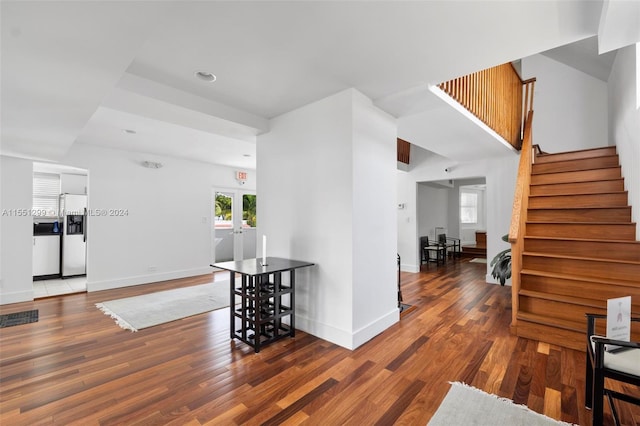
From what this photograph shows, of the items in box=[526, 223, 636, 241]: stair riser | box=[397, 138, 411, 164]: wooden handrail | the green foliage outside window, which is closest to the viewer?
box=[526, 223, 636, 241]: stair riser

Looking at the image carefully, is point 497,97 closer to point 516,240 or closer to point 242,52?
point 516,240

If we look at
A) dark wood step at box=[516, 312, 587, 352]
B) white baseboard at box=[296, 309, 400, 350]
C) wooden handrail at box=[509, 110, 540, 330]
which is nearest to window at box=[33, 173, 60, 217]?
white baseboard at box=[296, 309, 400, 350]

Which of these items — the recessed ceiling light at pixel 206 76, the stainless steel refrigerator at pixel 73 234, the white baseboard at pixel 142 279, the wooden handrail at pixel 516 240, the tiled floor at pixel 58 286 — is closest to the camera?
the recessed ceiling light at pixel 206 76

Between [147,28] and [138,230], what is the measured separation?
4890 millimetres

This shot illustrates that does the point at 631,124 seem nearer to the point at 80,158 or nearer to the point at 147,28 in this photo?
the point at 147,28

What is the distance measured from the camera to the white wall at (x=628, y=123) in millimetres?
2938

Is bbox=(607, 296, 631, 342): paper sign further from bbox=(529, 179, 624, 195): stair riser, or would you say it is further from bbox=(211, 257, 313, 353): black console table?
bbox=(529, 179, 624, 195): stair riser

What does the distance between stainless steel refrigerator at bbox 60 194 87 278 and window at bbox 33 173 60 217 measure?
32 centimetres

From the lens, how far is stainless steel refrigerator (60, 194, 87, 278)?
5.67 m

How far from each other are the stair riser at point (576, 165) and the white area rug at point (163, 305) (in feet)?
17.2

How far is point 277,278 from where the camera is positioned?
2.88m

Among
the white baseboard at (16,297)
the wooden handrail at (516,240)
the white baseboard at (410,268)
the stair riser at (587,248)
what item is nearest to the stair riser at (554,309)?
the wooden handrail at (516,240)

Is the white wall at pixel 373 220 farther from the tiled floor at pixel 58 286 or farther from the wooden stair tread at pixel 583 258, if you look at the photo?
the tiled floor at pixel 58 286

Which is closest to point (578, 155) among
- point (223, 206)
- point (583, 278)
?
point (583, 278)
